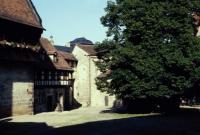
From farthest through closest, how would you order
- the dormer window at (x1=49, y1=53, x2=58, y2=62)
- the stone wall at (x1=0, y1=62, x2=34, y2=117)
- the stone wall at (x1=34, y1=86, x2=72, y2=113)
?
1. the dormer window at (x1=49, y1=53, x2=58, y2=62)
2. the stone wall at (x1=34, y1=86, x2=72, y2=113)
3. the stone wall at (x1=0, y1=62, x2=34, y2=117)

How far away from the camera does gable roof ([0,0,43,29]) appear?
115 feet

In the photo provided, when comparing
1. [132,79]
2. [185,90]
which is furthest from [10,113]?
[185,90]

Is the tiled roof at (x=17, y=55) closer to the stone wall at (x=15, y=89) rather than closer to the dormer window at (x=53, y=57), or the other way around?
the stone wall at (x=15, y=89)

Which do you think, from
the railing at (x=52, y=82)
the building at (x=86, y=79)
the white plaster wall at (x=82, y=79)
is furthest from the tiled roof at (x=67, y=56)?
the railing at (x=52, y=82)

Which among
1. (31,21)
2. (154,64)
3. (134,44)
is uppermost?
(31,21)

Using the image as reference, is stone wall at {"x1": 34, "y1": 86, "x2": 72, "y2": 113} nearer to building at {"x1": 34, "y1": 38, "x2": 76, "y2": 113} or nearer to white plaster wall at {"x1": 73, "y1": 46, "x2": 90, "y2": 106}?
building at {"x1": 34, "y1": 38, "x2": 76, "y2": 113}

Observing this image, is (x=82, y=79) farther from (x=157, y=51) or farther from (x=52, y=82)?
(x=157, y=51)

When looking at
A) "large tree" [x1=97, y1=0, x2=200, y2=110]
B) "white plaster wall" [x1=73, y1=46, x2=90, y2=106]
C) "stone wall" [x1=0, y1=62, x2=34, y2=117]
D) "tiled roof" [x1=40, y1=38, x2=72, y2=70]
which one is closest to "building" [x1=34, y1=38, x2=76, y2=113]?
"tiled roof" [x1=40, y1=38, x2=72, y2=70]

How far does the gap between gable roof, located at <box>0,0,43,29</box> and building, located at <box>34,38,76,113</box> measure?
7.45 metres

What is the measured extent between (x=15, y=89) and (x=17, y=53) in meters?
3.61

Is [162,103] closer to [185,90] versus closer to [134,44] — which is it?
[185,90]

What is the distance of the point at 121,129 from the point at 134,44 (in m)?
14.4

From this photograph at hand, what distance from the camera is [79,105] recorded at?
6412 centimetres

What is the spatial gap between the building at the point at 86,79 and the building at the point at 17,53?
2439 centimetres
